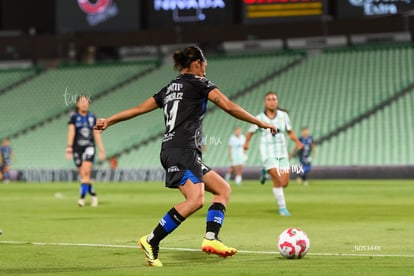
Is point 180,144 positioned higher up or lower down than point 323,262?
higher up

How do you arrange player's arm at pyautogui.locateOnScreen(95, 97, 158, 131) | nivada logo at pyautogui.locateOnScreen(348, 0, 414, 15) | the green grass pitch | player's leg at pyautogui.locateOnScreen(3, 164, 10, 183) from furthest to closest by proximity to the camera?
player's leg at pyautogui.locateOnScreen(3, 164, 10, 183) < nivada logo at pyautogui.locateOnScreen(348, 0, 414, 15) < player's arm at pyautogui.locateOnScreen(95, 97, 158, 131) < the green grass pitch

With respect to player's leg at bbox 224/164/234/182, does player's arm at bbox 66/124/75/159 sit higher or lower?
higher

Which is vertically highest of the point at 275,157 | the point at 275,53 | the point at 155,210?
the point at 275,53

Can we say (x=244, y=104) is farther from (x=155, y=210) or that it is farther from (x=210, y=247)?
(x=210, y=247)

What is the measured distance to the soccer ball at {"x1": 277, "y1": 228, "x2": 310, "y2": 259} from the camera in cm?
1119

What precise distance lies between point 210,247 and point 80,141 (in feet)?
39.7

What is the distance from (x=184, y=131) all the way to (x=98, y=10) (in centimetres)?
4192

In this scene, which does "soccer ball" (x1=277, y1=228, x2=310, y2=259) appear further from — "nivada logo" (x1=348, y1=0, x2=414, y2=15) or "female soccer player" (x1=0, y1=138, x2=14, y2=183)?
"female soccer player" (x1=0, y1=138, x2=14, y2=183)

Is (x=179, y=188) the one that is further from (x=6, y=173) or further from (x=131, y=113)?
(x=6, y=173)

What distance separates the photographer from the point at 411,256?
11383 millimetres

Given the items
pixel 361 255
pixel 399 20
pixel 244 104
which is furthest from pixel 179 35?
pixel 361 255

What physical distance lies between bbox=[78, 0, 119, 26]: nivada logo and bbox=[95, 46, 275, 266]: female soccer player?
4107 cm

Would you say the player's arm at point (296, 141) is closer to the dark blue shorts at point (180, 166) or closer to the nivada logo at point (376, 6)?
the dark blue shorts at point (180, 166)

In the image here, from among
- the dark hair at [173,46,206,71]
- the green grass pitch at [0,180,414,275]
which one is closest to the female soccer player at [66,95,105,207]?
the green grass pitch at [0,180,414,275]
